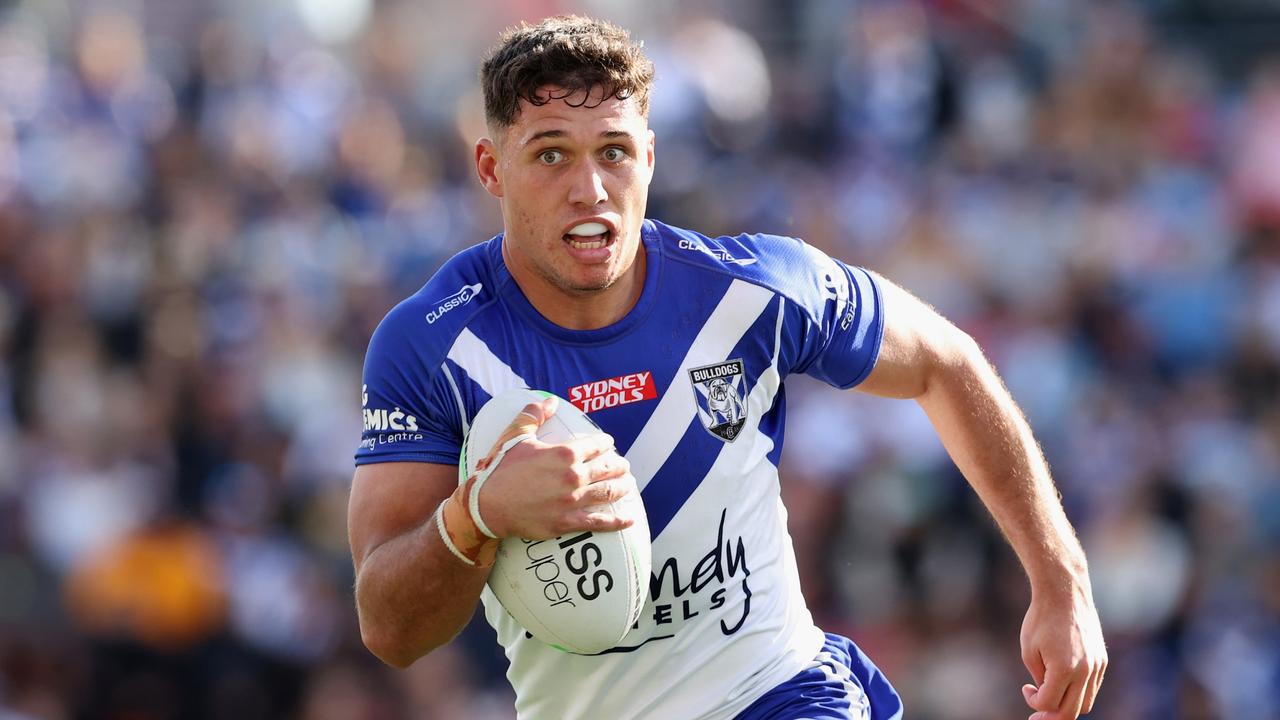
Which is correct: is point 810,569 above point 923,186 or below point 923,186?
below

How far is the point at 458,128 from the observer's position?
12172mm

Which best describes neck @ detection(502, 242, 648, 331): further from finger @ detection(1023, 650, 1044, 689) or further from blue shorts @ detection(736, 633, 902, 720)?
finger @ detection(1023, 650, 1044, 689)

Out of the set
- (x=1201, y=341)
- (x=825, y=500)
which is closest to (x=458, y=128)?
(x=825, y=500)

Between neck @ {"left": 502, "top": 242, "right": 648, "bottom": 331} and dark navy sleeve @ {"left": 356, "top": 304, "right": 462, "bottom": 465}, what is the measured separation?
0.32 metres

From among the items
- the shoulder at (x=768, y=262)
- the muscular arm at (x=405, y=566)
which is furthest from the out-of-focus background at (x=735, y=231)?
the muscular arm at (x=405, y=566)

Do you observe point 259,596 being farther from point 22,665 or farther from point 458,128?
point 458,128

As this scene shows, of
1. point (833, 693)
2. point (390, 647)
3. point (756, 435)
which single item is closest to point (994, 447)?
point (756, 435)

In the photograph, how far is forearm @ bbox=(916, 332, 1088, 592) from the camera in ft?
15.0

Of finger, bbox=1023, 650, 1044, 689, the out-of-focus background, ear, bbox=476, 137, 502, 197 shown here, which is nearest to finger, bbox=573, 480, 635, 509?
ear, bbox=476, 137, 502, 197

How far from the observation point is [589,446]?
12.4ft

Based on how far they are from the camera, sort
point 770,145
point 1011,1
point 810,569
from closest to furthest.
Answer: point 810,569, point 770,145, point 1011,1

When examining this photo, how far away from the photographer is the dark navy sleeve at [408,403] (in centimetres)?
408

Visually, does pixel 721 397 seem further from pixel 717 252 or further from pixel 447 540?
pixel 447 540

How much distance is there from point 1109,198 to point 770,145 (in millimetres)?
2397
